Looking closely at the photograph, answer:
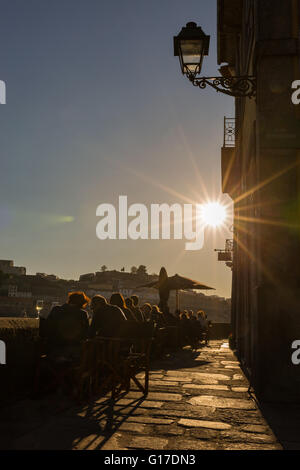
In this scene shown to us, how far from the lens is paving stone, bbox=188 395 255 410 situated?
5472mm

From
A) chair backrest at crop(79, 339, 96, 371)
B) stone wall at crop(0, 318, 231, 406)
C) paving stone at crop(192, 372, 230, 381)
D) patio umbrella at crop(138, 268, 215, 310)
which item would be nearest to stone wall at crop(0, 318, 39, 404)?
stone wall at crop(0, 318, 231, 406)

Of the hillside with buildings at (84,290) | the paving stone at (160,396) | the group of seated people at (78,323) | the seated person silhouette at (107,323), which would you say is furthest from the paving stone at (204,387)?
the hillside with buildings at (84,290)

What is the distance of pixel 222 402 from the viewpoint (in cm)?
570

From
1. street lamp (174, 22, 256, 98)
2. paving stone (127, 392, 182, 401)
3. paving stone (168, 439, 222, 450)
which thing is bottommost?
paving stone (127, 392, 182, 401)

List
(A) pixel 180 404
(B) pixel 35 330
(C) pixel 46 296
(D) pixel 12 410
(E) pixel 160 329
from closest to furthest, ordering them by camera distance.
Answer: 1. (D) pixel 12 410
2. (A) pixel 180 404
3. (B) pixel 35 330
4. (E) pixel 160 329
5. (C) pixel 46 296

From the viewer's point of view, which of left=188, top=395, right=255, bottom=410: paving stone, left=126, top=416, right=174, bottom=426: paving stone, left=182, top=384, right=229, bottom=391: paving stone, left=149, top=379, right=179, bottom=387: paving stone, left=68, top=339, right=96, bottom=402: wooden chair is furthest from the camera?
left=149, top=379, right=179, bottom=387: paving stone

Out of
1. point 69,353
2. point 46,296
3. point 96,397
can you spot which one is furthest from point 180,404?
point 46,296

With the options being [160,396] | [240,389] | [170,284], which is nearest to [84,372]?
[160,396]

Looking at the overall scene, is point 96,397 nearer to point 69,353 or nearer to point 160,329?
point 69,353

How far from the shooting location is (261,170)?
641 centimetres

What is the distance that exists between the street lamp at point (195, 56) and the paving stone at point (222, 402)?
4.22 m

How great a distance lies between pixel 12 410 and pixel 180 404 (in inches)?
77.2

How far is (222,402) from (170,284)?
35.4 feet

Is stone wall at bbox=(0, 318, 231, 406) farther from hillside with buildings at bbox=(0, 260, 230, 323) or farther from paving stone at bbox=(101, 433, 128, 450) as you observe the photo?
hillside with buildings at bbox=(0, 260, 230, 323)
